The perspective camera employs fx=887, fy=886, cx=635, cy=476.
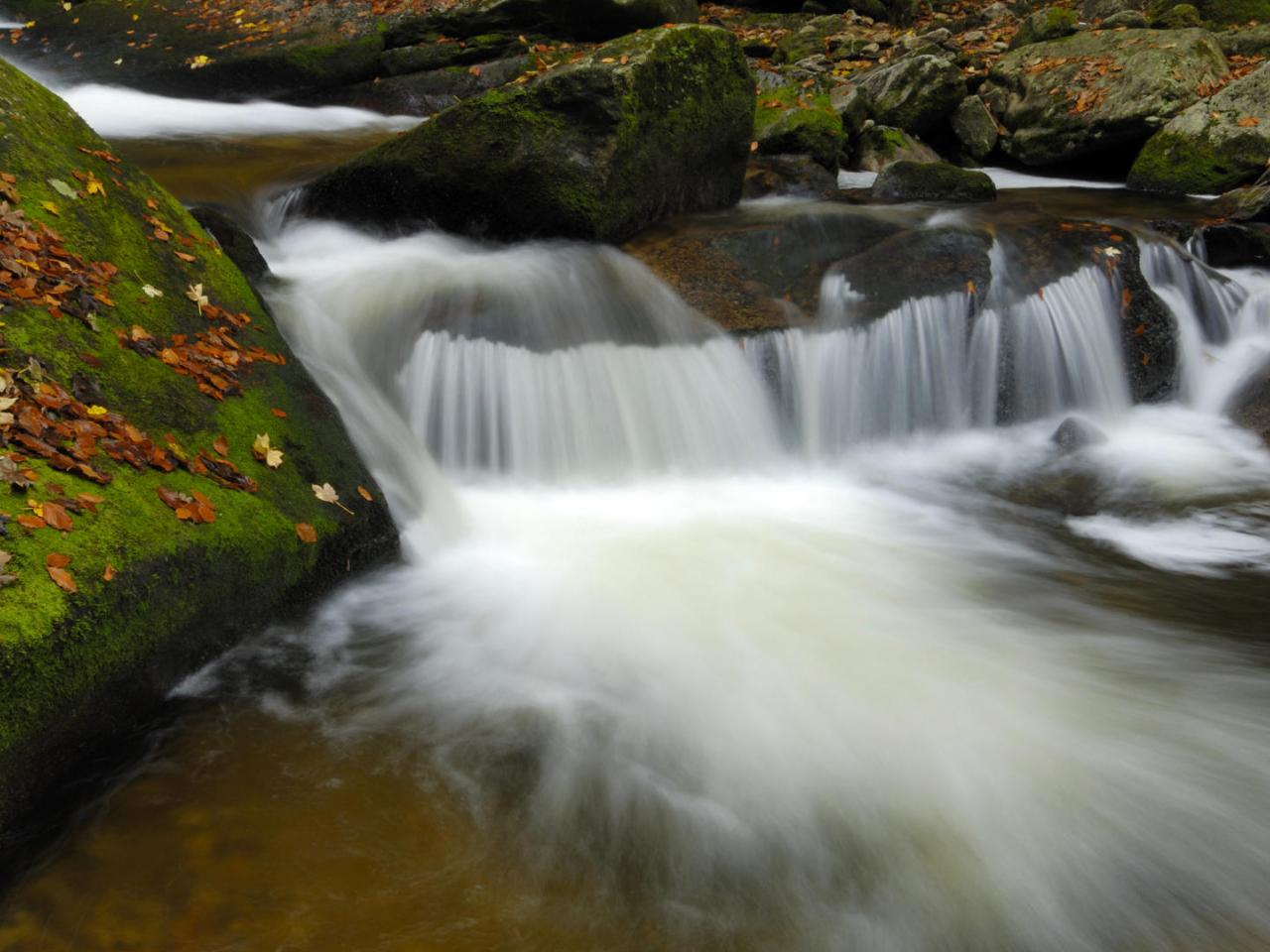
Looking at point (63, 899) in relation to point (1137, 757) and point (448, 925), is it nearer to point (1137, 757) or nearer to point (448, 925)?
point (448, 925)

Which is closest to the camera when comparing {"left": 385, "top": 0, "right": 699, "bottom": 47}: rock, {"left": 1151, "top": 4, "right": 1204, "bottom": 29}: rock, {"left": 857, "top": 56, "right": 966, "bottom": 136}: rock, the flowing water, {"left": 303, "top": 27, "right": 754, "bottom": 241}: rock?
the flowing water

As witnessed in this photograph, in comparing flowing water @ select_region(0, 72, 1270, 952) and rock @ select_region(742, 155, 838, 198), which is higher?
rock @ select_region(742, 155, 838, 198)

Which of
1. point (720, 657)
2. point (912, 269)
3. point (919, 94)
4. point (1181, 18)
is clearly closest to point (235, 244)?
point (720, 657)

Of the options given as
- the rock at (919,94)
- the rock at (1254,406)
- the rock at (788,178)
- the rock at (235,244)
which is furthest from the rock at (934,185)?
the rock at (235,244)

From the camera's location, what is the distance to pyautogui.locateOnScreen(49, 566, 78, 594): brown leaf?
8.87ft

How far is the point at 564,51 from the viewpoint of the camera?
1309 centimetres

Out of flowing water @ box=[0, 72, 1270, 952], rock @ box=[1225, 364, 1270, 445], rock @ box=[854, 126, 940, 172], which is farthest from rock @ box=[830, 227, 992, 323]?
rock @ box=[854, 126, 940, 172]

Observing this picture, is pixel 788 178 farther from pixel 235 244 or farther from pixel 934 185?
pixel 235 244

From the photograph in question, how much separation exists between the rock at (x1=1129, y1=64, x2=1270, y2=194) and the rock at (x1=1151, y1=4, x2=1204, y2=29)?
14.9ft

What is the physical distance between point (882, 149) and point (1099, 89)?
117 inches

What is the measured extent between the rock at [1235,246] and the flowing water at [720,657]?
1.40 meters

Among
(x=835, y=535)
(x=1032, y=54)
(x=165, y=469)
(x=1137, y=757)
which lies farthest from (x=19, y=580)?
(x=1032, y=54)

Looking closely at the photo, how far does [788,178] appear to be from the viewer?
979 centimetres

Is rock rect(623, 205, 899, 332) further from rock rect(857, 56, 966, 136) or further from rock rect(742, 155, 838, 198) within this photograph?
rock rect(857, 56, 966, 136)
